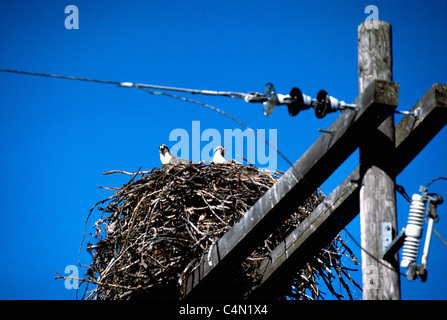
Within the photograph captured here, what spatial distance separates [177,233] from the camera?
20.4 feet

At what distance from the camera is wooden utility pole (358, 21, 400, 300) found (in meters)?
4.36

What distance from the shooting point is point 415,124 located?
14.7ft

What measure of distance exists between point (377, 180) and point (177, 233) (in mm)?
2257

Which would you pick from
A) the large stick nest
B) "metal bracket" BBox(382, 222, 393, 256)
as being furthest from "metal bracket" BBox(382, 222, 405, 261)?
the large stick nest

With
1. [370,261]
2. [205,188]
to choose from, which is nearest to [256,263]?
[205,188]

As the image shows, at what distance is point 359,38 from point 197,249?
2266 millimetres

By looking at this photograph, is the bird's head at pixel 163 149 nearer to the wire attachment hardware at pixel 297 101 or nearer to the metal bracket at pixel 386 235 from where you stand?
the wire attachment hardware at pixel 297 101

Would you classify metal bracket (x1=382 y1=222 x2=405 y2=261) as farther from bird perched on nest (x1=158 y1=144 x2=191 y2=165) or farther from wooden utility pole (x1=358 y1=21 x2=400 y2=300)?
bird perched on nest (x1=158 y1=144 x2=191 y2=165)

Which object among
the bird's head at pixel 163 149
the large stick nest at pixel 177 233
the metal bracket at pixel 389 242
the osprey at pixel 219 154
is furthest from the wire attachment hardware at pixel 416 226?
the bird's head at pixel 163 149

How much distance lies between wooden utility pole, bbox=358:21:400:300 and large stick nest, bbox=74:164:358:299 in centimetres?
144

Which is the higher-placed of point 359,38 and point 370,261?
point 359,38
